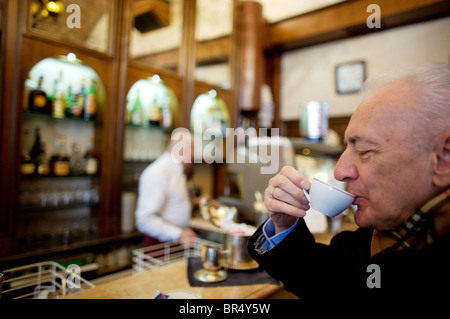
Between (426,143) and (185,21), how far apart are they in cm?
307

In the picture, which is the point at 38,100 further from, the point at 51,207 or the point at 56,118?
the point at 51,207

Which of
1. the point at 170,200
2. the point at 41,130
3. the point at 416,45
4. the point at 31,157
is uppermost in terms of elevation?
the point at 416,45

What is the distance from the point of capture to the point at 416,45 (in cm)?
323

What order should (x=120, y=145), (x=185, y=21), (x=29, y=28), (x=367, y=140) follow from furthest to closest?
(x=185, y=21) < (x=120, y=145) < (x=29, y=28) < (x=367, y=140)

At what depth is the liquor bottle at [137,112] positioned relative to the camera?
10.0 feet

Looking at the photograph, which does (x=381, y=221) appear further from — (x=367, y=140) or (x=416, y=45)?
(x=416, y=45)

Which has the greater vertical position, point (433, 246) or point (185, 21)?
point (185, 21)

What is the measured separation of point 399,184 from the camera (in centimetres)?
67

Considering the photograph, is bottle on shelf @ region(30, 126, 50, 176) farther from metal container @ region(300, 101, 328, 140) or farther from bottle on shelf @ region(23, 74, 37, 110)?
metal container @ region(300, 101, 328, 140)

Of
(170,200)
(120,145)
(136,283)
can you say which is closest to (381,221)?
(136,283)

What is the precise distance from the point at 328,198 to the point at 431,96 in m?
0.32

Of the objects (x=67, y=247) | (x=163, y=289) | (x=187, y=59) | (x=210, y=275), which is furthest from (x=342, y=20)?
(x=67, y=247)

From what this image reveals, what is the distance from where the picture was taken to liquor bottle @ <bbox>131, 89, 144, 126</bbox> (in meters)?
3.06

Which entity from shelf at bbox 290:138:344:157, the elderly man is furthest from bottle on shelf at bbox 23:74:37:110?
the elderly man
